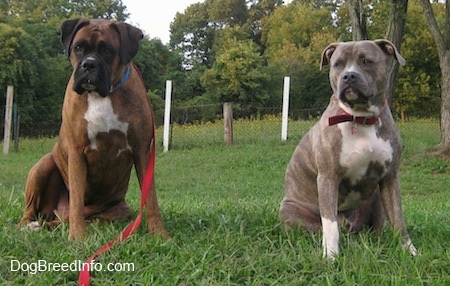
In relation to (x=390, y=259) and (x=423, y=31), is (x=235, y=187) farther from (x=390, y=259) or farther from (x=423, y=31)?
(x=423, y=31)

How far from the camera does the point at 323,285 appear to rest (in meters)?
2.61

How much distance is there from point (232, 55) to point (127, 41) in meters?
24.1

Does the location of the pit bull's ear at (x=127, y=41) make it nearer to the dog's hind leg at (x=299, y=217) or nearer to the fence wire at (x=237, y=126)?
the dog's hind leg at (x=299, y=217)

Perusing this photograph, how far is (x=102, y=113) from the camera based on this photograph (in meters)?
3.38

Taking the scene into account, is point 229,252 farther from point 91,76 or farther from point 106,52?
point 106,52

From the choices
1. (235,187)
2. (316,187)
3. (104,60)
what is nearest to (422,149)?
(235,187)

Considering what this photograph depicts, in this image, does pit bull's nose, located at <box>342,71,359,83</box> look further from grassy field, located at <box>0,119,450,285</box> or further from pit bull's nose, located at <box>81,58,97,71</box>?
pit bull's nose, located at <box>81,58,97,71</box>

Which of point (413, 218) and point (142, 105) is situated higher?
point (142, 105)

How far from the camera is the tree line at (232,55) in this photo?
23828mm

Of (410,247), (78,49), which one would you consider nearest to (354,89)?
(410,247)

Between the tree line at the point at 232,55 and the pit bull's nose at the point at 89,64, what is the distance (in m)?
12.7

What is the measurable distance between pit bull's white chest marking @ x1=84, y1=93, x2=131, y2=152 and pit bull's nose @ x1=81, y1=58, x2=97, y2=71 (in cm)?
21

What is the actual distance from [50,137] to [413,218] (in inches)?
623

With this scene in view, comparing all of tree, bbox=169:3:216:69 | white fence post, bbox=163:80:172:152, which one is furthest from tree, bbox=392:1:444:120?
tree, bbox=169:3:216:69
